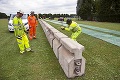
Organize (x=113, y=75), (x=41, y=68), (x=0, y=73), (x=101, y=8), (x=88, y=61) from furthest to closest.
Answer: (x=101, y=8)
(x=88, y=61)
(x=41, y=68)
(x=0, y=73)
(x=113, y=75)

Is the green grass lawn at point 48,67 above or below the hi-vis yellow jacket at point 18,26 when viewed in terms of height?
below

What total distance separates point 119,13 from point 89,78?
109ft

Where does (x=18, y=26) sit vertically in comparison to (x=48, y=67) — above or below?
above

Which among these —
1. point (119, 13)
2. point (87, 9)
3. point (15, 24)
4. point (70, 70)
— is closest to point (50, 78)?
point (70, 70)

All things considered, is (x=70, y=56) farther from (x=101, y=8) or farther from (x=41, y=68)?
(x=101, y=8)

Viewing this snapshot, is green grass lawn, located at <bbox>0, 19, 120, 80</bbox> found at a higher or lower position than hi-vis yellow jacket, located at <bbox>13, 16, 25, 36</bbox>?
lower

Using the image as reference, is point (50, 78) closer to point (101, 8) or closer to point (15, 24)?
point (15, 24)

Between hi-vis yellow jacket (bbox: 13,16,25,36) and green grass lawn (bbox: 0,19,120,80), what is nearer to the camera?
green grass lawn (bbox: 0,19,120,80)

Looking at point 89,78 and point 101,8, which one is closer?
point 89,78

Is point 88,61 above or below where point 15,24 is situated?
below

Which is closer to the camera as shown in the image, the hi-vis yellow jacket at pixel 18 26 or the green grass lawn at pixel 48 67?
the green grass lawn at pixel 48 67

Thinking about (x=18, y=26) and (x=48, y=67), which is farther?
(x=18, y=26)

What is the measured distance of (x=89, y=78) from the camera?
4520 millimetres

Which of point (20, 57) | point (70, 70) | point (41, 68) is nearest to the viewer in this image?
point (70, 70)
